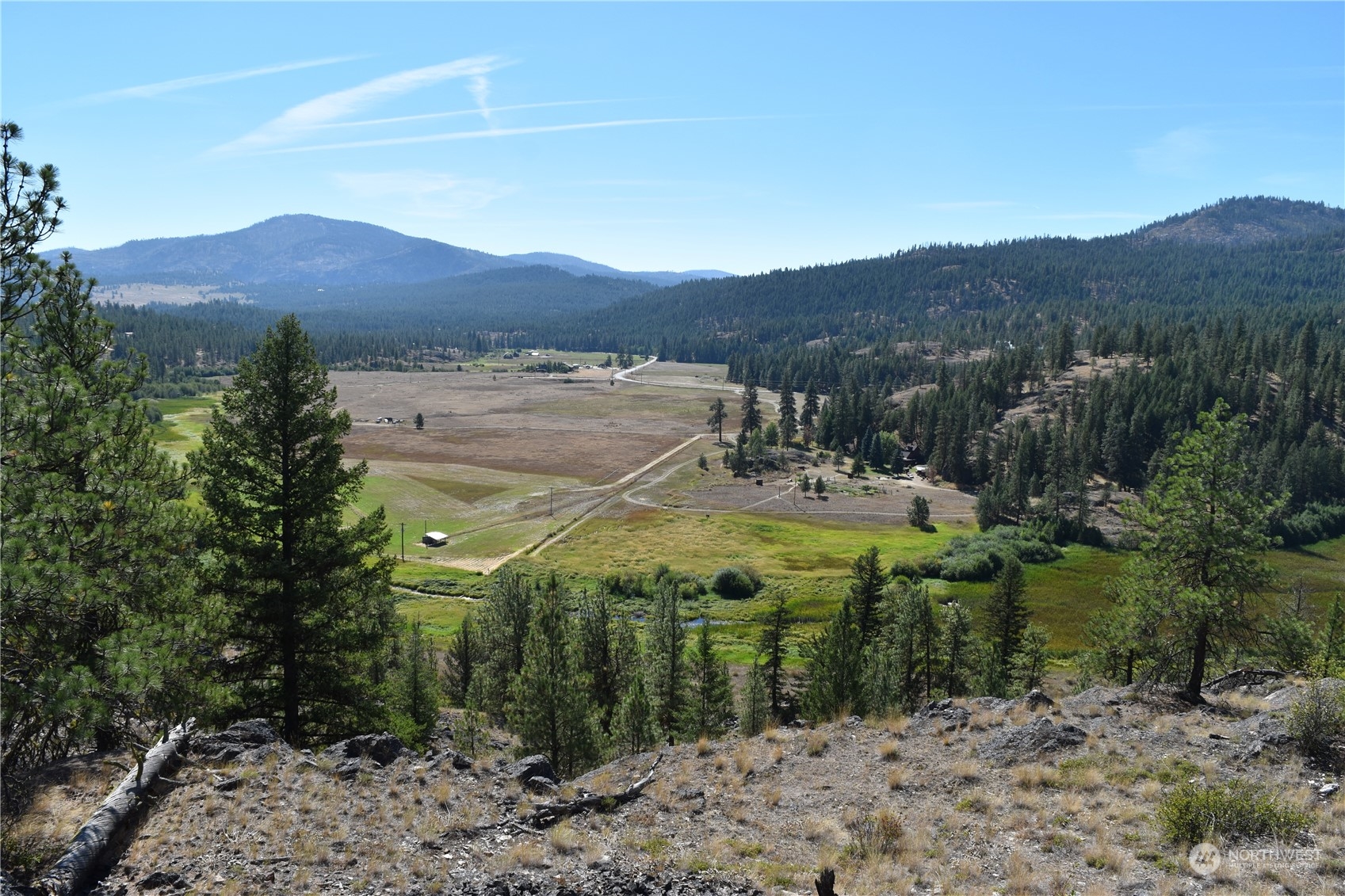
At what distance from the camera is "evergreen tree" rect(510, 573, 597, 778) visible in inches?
978

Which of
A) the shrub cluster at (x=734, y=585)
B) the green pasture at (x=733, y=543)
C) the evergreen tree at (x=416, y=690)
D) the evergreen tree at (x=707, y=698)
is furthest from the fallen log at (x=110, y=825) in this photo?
the shrub cluster at (x=734, y=585)

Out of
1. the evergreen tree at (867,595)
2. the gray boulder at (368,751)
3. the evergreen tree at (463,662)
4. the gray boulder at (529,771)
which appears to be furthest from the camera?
the evergreen tree at (463,662)

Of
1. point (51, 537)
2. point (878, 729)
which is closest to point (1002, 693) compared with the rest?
point (878, 729)

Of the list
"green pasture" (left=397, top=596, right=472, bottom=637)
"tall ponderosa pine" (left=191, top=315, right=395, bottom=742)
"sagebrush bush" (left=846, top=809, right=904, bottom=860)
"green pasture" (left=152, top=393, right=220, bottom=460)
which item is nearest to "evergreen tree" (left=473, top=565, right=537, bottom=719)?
"tall ponderosa pine" (left=191, top=315, right=395, bottom=742)

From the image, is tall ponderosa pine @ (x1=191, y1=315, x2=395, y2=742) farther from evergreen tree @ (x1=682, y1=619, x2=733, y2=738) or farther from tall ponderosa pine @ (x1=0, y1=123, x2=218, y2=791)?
evergreen tree @ (x1=682, y1=619, x2=733, y2=738)

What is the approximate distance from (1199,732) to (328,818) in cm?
2010

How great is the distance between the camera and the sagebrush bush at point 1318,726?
51.6 ft

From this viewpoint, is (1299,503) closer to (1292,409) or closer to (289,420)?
(1292,409)

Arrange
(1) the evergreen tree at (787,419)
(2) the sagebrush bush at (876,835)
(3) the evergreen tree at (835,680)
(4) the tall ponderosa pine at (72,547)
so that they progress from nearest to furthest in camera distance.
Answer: (4) the tall ponderosa pine at (72,547) < (2) the sagebrush bush at (876,835) < (3) the evergreen tree at (835,680) < (1) the evergreen tree at (787,419)

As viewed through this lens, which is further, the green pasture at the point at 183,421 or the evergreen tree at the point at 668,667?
the green pasture at the point at 183,421

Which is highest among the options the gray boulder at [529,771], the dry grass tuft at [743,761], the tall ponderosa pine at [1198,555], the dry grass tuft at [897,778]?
the tall ponderosa pine at [1198,555]

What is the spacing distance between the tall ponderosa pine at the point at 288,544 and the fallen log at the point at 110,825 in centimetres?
435

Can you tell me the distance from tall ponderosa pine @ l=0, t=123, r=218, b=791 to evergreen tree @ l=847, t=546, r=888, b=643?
1488 inches

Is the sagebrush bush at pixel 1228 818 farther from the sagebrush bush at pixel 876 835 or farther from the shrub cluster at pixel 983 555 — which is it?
the shrub cluster at pixel 983 555
